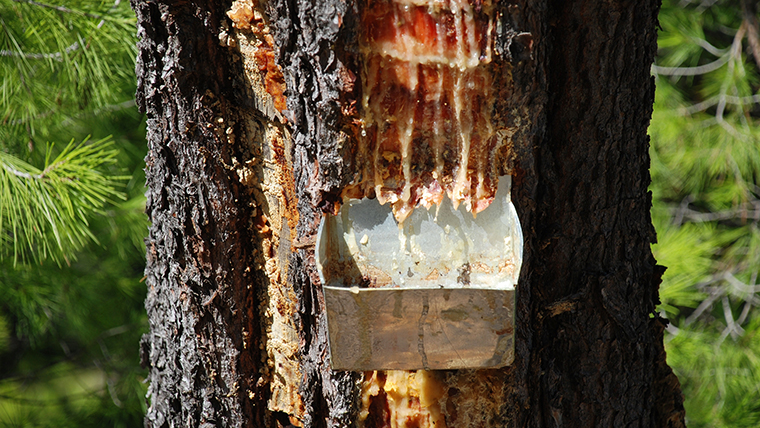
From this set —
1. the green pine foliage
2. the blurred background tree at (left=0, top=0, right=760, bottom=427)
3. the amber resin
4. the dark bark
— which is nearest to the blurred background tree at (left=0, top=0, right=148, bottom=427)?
the blurred background tree at (left=0, top=0, right=760, bottom=427)

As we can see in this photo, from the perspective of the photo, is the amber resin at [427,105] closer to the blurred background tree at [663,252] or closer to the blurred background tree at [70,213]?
the blurred background tree at [70,213]

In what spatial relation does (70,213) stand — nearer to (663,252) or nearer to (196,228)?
(196,228)

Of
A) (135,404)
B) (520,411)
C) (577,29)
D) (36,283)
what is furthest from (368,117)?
(135,404)

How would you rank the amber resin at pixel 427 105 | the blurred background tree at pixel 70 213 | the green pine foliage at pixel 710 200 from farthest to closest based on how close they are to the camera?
the green pine foliage at pixel 710 200
the blurred background tree at pixel 70 213
the amber resin at pixel 427 105

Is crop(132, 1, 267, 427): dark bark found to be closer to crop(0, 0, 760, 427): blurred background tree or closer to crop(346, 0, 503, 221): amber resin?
crop(346, 0, 503, 221): amber resin

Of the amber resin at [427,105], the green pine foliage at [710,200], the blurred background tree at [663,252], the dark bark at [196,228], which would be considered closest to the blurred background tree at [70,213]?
the blurred background tree at [663,252]

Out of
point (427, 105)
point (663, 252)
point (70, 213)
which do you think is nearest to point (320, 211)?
point (427, 105)

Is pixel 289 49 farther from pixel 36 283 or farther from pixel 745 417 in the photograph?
pixel 745 417
